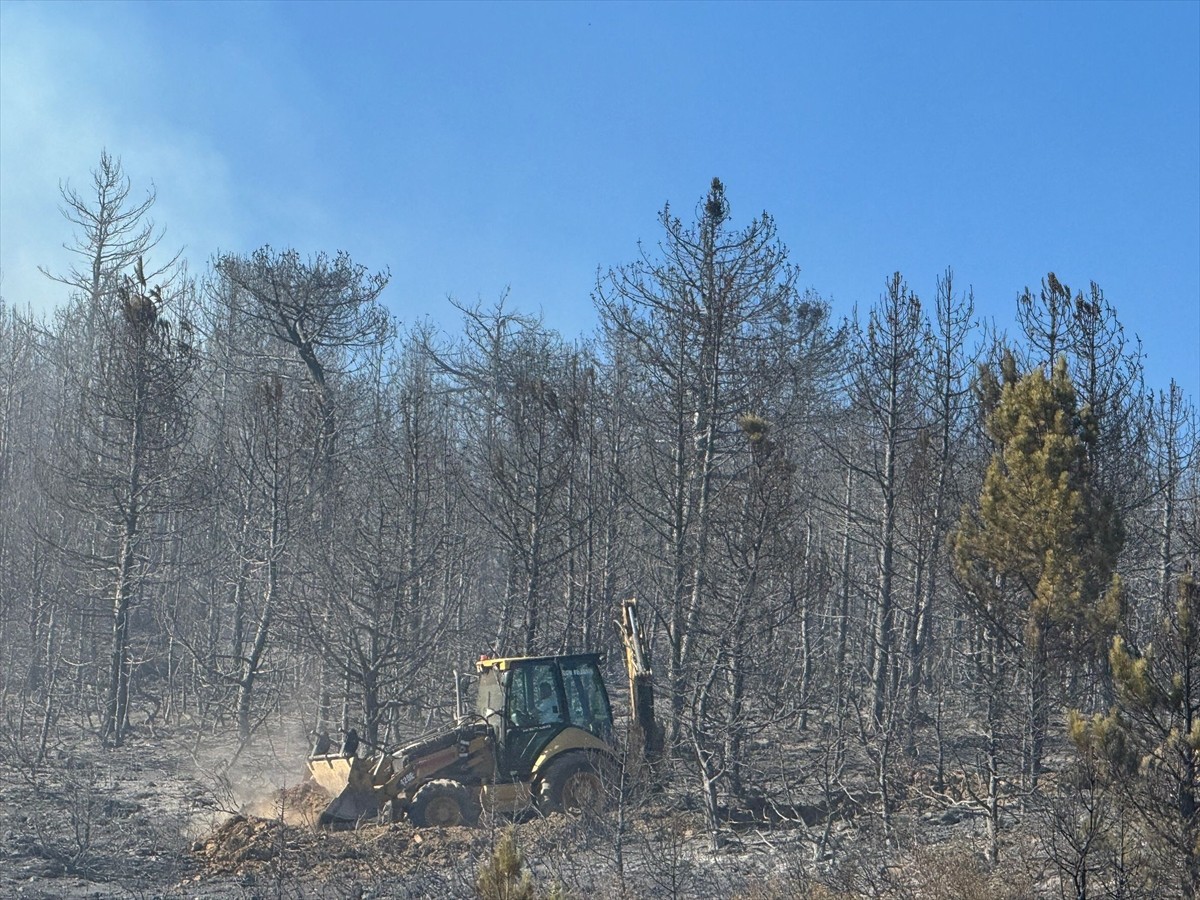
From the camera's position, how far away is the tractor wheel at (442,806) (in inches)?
624

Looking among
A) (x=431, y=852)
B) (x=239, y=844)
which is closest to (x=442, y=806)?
(x=431, y=852)

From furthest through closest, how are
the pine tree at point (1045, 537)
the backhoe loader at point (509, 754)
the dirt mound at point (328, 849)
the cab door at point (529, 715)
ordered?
the cab door at point (529, 715), the backhoe loader at point (509, 754), the pine tree at point (1045, 537), the dirt mound at point (328, 849)

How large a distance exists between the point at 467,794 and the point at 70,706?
1862cm

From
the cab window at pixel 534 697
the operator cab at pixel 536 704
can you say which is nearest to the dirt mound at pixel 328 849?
the operator cab at pixel 536 704

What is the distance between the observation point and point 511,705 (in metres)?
17.0

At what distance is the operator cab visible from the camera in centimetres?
1684

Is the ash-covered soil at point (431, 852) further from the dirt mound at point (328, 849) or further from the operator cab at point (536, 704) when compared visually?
the operator cab at point (536, 704)

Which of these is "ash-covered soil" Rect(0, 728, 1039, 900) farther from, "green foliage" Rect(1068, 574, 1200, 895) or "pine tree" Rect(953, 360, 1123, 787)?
"pine tree" Rect(953, 360, 1123, 787)

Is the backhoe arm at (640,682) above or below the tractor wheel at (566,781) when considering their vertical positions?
above

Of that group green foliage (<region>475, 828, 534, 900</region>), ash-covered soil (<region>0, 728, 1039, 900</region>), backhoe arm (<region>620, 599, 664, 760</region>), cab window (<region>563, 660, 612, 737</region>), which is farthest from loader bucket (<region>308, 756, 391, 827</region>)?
green foliage (<region>475, 828, 534, 900</region>)

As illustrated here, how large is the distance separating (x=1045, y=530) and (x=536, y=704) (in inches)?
296

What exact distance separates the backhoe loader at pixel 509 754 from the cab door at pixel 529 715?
0.01 metres

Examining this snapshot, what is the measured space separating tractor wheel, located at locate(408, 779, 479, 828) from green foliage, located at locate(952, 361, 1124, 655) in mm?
7490

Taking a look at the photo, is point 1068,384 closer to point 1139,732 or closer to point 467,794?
point 1139,732
